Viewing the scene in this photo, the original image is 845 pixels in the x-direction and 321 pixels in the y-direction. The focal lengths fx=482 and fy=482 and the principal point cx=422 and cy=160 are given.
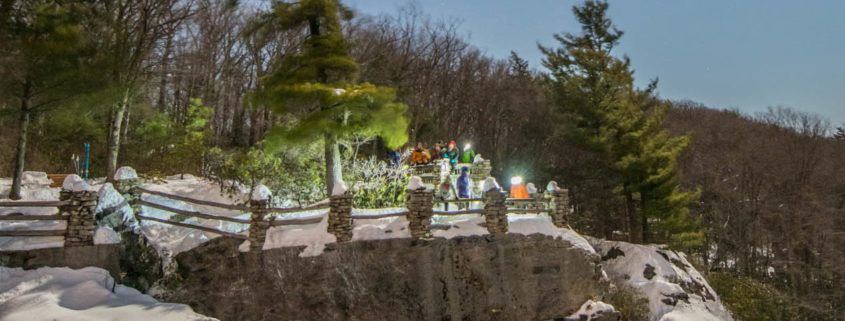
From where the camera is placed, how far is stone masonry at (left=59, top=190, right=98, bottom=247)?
10766 millimetres

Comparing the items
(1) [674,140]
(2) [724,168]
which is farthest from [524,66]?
(1) [674,140]

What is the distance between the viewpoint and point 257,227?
1222 centimetres

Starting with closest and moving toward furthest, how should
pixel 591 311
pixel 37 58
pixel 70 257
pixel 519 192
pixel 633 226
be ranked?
pixel 70 257 → pixel 37 58 → pixel 591 311 → pixel 519 192 → pixel 633 226

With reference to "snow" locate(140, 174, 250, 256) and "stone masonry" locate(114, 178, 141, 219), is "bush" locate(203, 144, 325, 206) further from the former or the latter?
"stone masonry" locate(114, 178, 141, 219)

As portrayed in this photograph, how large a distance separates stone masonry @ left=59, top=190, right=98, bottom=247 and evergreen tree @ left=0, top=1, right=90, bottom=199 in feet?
14.6

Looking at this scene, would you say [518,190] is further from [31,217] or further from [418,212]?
[31,217]

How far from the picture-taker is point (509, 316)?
13.3 metres

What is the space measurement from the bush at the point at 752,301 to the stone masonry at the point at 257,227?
17560mm

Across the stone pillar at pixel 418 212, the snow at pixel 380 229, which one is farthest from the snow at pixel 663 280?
the snow at pixel 380 229

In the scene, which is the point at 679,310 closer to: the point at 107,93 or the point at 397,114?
the point at 397,114

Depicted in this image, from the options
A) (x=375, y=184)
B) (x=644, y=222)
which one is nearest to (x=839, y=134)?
(x=644, y=222)

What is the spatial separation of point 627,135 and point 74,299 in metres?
21.4

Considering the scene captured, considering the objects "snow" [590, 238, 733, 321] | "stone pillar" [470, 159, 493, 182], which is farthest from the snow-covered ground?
"stone pillar" [470, 159, 493, 182]

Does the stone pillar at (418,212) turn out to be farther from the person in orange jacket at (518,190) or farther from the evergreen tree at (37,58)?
the evergreen tree at (37,58)
